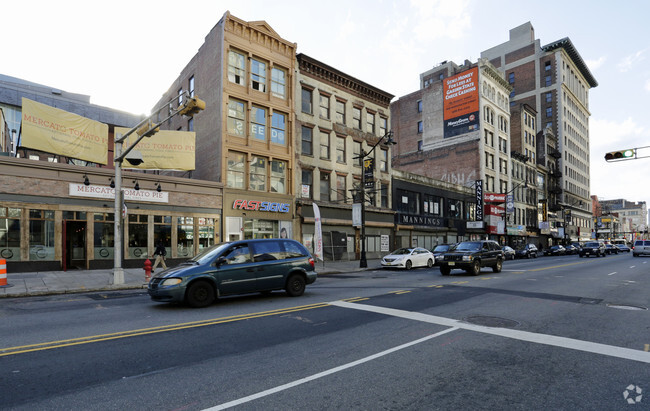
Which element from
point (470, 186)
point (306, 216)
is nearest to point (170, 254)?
point (306, 216)

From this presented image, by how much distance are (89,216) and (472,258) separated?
64.2 feet

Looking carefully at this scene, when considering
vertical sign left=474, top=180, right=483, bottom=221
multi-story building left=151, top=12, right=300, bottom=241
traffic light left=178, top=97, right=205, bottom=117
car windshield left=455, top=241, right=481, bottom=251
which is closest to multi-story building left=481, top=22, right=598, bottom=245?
vertical sign left=474, top=180, right=483, bottom=221

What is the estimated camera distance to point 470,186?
4888 cm

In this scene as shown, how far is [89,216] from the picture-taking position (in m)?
19.5

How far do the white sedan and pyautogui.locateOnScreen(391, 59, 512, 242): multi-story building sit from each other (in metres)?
26.6

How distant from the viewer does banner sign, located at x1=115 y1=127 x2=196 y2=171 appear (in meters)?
23.0

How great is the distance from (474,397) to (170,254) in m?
21.1

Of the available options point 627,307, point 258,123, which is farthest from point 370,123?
point 627,307

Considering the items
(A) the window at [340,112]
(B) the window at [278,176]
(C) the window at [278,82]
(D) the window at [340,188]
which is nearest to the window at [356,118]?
(A) the window at [340,112]

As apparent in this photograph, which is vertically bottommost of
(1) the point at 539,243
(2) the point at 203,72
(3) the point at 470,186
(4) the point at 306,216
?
(1) the point at 539,243

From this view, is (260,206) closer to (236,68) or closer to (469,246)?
(236,68)

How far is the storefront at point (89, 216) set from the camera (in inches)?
689

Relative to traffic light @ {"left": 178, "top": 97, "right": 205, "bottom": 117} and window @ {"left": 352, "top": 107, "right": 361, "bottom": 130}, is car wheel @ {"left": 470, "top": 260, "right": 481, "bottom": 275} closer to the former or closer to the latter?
traffic light @ {"left": 178, "top": 97, "right": 205, "bottom": 117}

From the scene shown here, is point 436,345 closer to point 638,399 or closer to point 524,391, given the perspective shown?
point 524,391
